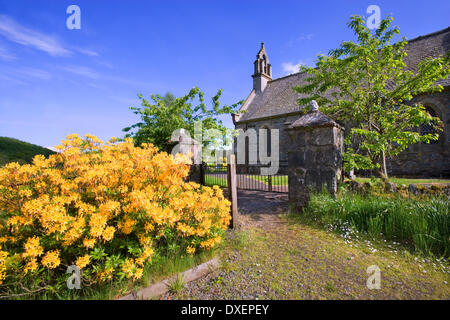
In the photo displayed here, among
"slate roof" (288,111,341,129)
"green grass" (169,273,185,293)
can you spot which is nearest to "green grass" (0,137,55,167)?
"green grass" (169,273,185,293)

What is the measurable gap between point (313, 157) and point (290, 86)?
16.6m

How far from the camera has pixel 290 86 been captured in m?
19.1

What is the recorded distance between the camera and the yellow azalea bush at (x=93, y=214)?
1.81 m

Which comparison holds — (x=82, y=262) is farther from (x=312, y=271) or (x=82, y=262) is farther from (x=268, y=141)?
(x=268, y=141)

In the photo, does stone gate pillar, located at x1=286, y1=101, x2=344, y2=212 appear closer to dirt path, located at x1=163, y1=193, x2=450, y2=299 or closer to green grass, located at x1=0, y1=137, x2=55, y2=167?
dirt path, located at x1=163, y1=193, x2=450, y2=299

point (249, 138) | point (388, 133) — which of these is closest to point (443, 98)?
point (388, 133)

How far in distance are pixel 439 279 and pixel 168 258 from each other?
3.25 metres

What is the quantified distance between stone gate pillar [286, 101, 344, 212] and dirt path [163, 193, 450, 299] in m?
1.33

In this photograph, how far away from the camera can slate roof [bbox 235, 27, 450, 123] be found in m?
12.2

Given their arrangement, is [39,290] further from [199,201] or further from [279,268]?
[279,268]

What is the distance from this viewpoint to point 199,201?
8.98 ft

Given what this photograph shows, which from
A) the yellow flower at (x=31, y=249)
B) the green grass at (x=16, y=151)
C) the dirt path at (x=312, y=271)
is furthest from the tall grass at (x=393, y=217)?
the green grass at (x=16, y=151)

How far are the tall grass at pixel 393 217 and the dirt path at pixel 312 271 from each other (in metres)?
0.37
